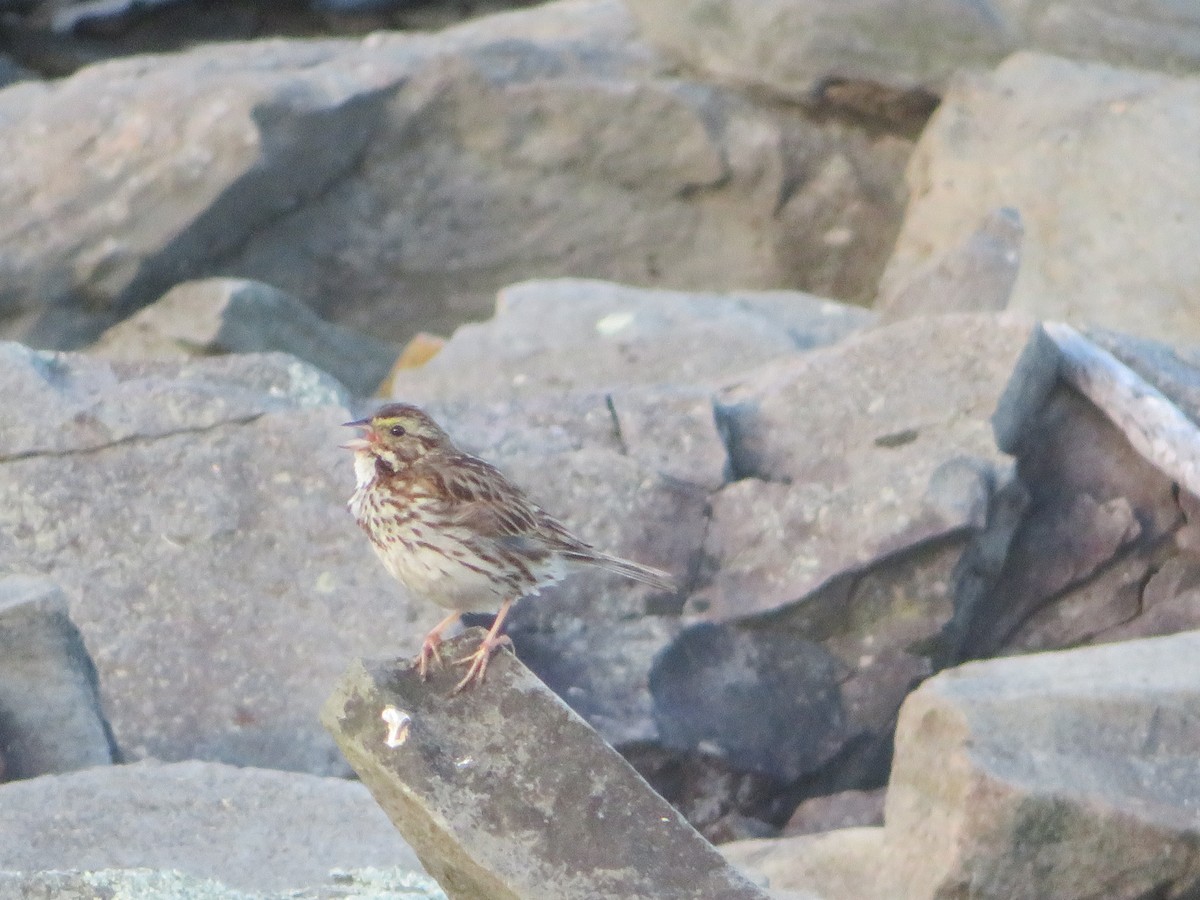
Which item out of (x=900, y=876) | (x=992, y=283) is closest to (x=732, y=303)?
(x=992, y=283)

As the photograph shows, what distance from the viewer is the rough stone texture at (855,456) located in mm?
7316

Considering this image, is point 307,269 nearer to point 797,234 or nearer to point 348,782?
point 797,234

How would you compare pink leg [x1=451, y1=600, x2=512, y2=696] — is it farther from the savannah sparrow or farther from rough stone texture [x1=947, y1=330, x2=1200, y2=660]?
rough stone texture [x1=947, y1=330, x2=1200, y2=660]

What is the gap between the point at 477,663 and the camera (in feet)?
14.9

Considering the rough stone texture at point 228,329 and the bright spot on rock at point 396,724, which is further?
the rough stone texture at point 228,329

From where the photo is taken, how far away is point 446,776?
4195 mm

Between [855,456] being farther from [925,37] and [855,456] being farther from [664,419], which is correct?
[925,37]

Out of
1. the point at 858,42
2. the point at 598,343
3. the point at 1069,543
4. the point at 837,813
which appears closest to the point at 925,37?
the point at 858,42

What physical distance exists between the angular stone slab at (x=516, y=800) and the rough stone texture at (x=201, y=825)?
85 cm

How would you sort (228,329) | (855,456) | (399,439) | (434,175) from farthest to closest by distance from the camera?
(434,175) → (228,329) → (855,456) → (399,439)

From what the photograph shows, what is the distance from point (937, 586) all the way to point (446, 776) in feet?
11.5

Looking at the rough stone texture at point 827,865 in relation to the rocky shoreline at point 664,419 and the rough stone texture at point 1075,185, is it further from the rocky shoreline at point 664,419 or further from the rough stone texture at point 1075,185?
the rough stone texture at point 1075,185

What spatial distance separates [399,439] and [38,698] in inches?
58.7

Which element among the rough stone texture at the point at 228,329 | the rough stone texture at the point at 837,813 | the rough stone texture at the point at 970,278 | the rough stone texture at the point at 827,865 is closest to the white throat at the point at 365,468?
the rough stone texture at the point at 827,865
